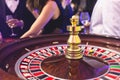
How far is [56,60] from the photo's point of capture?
1177 millimetres

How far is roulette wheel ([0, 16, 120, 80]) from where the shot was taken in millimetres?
1028

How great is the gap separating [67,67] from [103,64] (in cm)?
18

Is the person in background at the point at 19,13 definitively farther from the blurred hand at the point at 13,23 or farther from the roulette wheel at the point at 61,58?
the roulette wheel at the point at 61,58

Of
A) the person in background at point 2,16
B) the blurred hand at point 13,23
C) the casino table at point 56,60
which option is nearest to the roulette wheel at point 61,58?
the casino table at point 56,60

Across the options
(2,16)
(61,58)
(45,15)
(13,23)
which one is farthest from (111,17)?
(2,16)

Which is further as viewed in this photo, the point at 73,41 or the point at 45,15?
the point at 45,15

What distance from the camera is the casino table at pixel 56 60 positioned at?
102 cm

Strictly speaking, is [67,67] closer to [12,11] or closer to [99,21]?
[99,21]

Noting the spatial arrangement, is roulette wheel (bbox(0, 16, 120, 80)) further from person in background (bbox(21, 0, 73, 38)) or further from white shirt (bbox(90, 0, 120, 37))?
person in background (bbox(21, 0, 73, 38))

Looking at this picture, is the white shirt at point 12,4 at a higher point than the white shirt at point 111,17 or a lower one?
higher

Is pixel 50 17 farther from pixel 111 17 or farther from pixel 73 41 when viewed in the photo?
pixel 73 41

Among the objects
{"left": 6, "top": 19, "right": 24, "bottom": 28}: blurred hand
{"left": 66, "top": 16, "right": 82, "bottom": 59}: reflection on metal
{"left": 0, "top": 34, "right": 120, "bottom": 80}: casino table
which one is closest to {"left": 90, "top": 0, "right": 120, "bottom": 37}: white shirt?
{"left": 0, "top": 34, "right": 120, "bottom": 80}: casino table

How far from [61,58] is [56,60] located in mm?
30

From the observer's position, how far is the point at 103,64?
1.15 meters
